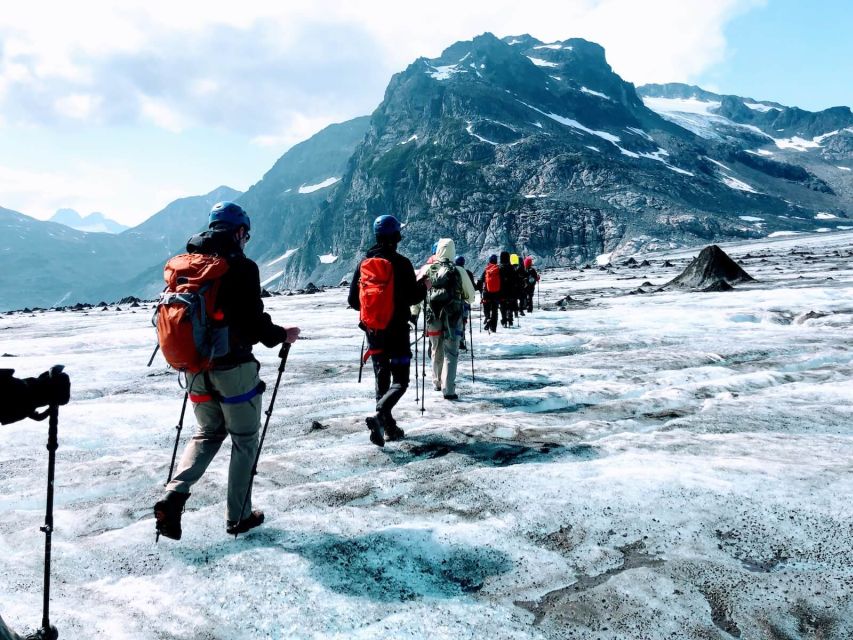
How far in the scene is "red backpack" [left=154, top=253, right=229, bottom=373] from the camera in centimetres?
399

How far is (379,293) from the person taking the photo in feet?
21.3

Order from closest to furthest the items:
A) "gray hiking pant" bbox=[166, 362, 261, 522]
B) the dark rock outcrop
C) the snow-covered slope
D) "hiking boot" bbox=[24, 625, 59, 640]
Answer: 1. "hiking boot" bbox=[24, 625, 59, 640]
2. the snow-covered slope
3. "gray hiking pant" bbox=[166, 362, 261, 522]
4. the dark rock outcrop

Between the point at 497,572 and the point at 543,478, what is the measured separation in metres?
1.75

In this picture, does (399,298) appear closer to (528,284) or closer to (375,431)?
(375,431)

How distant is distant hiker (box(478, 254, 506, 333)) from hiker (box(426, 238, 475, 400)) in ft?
24.6

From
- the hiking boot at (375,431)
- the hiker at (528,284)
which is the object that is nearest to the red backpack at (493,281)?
the hiker at (528,284)

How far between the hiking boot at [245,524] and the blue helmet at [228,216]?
2493 mm

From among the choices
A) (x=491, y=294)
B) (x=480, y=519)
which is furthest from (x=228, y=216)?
(x=491, y=294)

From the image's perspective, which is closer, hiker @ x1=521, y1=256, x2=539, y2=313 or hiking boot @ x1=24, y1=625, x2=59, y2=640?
hiking boot @ x1=24, y1=625, x2=59, y2=640

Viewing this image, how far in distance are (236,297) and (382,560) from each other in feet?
7.81

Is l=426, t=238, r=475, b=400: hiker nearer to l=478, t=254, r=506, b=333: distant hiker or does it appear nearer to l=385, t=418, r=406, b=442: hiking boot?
l=385, t=418, r=406, b=442: hiking boot

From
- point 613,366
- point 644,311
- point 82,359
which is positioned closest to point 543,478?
point 613,366

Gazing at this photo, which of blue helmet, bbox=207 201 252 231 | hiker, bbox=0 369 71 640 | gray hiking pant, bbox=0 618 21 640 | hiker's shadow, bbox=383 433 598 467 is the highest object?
blue helmet, bbox=207 201 252 231

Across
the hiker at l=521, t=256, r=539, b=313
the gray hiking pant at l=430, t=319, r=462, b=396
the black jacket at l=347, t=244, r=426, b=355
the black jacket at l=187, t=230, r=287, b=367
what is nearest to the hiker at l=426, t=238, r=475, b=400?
the gray hiking pant at l=430, t=319, r=462, b=396
